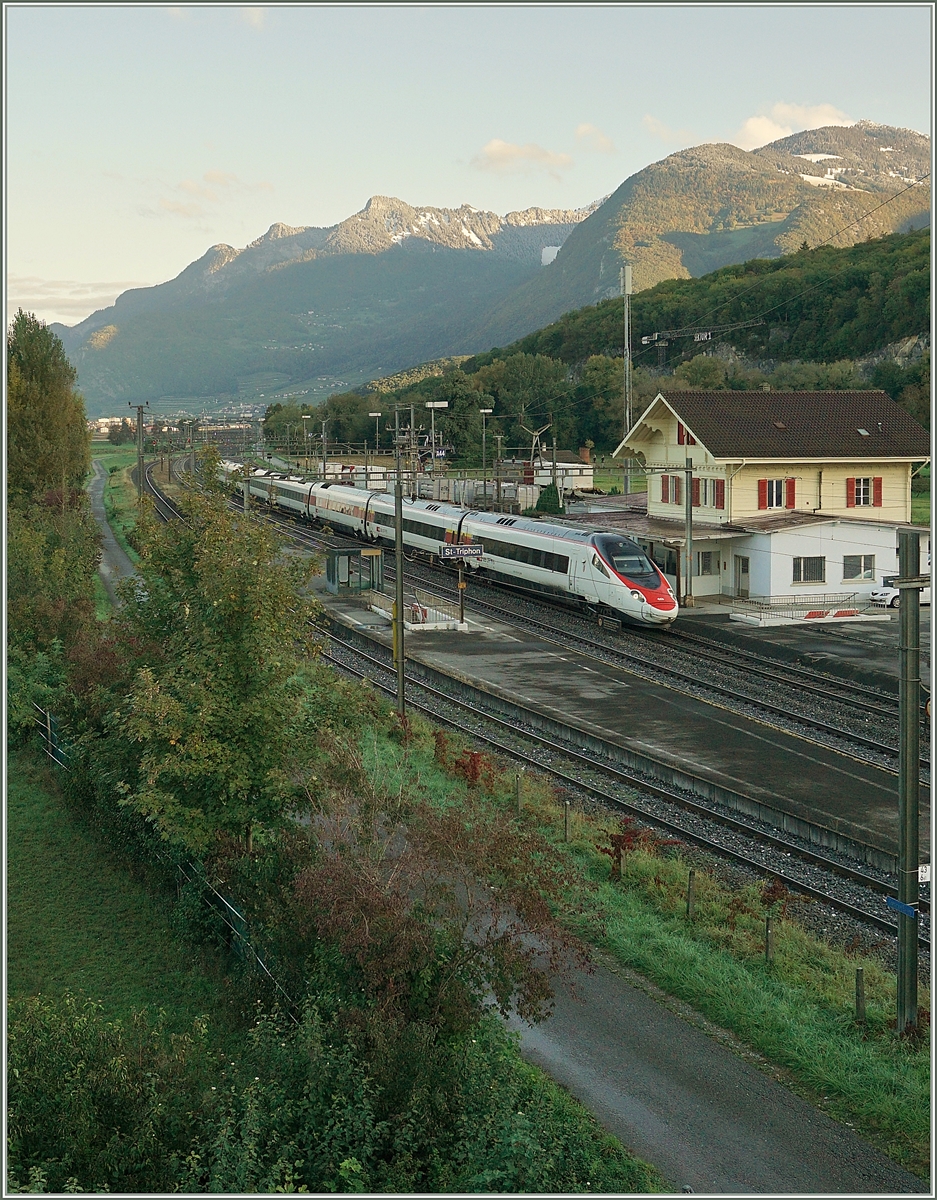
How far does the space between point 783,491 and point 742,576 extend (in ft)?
14.2

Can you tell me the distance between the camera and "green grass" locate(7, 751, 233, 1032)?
14727 mm

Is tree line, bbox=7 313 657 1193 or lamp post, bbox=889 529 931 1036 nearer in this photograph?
tree line, bbox=7 313 657 1193

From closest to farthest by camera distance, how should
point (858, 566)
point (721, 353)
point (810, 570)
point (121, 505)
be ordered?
point (810, 570), point (858, 566), point (121, 505), point (721, 353)

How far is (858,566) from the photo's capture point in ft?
148

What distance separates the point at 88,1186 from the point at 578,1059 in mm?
4823

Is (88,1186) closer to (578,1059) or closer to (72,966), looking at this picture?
(578,1059)

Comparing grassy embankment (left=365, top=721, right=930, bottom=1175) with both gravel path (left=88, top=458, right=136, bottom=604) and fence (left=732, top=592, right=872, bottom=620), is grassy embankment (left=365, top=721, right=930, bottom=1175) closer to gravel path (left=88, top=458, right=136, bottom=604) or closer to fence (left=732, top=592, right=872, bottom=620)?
gravel path (left=88, top=458, right=136, bottom=604)

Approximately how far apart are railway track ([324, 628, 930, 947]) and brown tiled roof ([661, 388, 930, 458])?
20371 mm

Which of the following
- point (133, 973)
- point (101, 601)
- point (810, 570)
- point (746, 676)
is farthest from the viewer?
point (101, 601)

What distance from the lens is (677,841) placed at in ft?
65.6

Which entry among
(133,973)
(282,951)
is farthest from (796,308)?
(282,951)

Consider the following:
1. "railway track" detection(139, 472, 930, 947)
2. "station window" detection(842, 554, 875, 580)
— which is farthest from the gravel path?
"station window" detection(842, 554, 875, 580)

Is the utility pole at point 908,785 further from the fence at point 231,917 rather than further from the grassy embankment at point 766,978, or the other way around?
the fence at point 231,917

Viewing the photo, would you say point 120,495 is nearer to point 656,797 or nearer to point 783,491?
point 783,491
